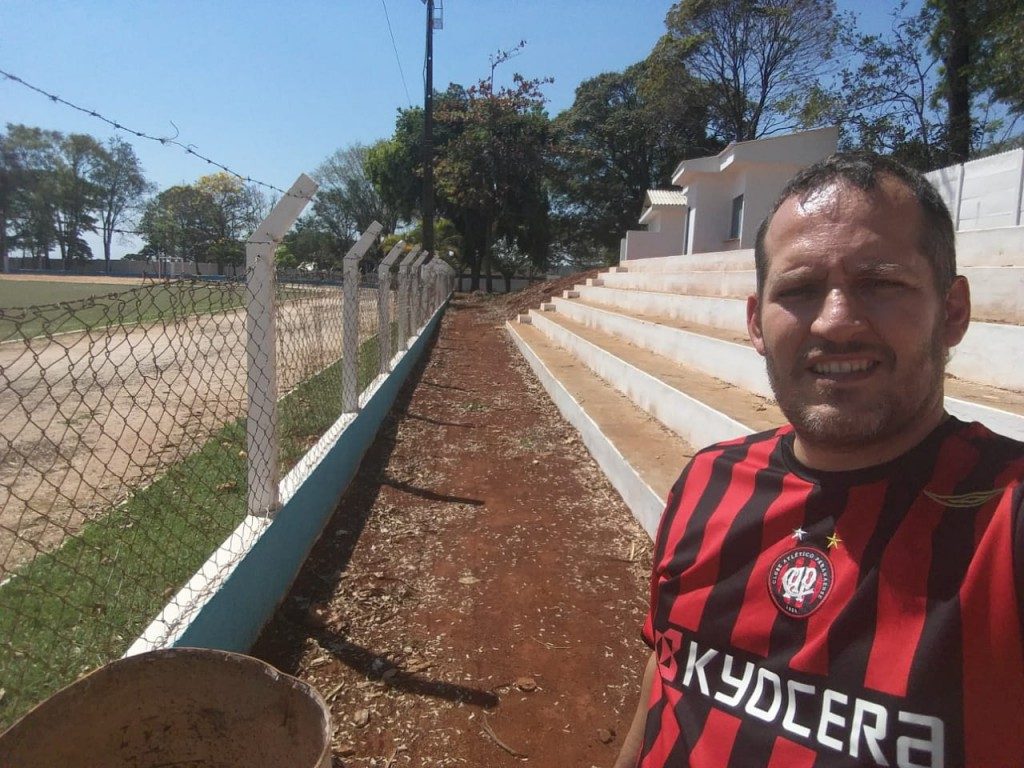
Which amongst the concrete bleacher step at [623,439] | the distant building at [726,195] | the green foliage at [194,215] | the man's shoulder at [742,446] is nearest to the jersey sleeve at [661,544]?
the man's shoulder at [742,446]

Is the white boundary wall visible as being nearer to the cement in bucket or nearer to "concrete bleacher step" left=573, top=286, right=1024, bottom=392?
"concrete bleacher step" left=573, top=286, right=1024, bottom=392

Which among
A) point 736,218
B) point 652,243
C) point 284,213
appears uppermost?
point 736,218

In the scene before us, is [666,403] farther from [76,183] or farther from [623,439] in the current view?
[76,183]

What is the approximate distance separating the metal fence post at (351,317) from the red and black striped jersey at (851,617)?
3.81m

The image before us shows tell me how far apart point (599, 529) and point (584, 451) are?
1.60 metres

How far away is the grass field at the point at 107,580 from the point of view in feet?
7.14

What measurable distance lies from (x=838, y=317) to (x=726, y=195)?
17603 millimetres

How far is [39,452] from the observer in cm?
495

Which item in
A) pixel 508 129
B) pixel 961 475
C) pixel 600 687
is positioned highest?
pixel 508 129

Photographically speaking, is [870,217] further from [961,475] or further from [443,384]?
[443,384]

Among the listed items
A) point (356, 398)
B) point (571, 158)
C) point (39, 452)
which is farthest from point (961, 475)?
point (571, 158)

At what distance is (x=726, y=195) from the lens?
56.5ft

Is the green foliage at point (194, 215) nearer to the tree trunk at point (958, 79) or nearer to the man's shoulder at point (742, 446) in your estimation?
the tree trunk at point (958, 79)

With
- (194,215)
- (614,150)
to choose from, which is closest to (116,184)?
(194,215)
